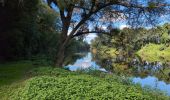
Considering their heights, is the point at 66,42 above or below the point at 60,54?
above

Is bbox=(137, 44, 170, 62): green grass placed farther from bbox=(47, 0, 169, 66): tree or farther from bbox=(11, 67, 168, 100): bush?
bbox=(11, 67, 168, 100): bush

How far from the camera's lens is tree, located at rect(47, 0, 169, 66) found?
1786 centimetres

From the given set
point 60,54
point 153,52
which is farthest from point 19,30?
point 153,52

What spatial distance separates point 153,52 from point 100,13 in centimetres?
5598

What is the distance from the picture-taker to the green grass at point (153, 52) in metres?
67.8

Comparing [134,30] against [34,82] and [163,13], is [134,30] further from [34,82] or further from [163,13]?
[34,82]

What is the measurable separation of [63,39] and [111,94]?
10.5 m

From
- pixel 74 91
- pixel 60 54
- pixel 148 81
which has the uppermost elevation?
pixel 60 54

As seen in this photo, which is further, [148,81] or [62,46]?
[148,81]

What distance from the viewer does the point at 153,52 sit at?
2916 inches

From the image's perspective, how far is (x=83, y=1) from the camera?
60.1 feet

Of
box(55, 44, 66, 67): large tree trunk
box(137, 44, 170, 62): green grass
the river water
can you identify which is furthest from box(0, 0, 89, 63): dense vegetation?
box(137, 44, 170, 62): green grass

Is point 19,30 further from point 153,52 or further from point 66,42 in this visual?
point 153,52

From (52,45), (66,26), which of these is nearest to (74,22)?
(66,26)
